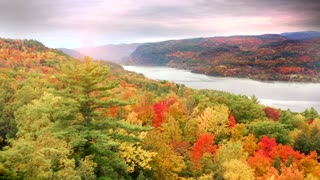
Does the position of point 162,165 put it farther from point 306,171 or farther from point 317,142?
point 317,142

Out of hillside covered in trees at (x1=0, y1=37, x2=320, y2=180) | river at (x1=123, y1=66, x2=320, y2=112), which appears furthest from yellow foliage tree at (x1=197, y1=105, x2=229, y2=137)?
Result: river at (x1=123, y1=66, x2=320, y2=112)

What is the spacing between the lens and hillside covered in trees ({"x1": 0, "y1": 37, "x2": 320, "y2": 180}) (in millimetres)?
18750

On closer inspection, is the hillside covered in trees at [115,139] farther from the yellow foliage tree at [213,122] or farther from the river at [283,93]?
the river at [283,93]

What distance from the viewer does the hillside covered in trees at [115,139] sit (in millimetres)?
18750

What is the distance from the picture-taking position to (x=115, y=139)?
2497 cm

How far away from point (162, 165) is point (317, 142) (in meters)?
28.1

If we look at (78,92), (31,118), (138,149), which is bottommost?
(138,149)

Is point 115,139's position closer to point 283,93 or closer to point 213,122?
point 213,122

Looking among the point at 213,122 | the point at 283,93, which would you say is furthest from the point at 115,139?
the point at 283,93

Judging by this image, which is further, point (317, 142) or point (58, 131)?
point (317, 142)

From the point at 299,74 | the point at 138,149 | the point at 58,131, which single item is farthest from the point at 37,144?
the point at 299,74

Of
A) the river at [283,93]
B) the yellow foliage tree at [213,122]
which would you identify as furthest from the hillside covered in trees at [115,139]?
the river at [283,93]

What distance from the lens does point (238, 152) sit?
35125 millimetres

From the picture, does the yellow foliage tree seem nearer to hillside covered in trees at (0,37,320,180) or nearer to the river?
hillside covered in trees at (0,37,320,180)
